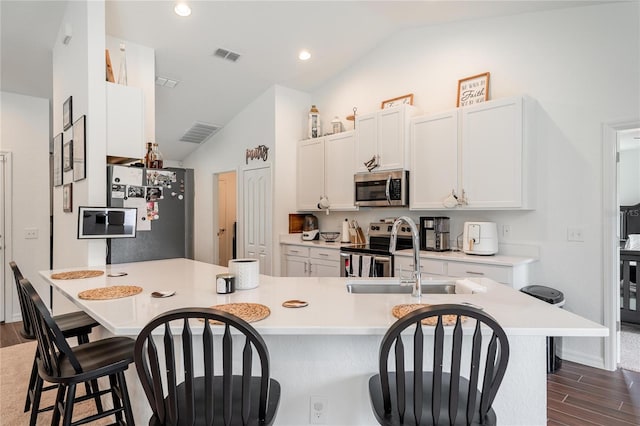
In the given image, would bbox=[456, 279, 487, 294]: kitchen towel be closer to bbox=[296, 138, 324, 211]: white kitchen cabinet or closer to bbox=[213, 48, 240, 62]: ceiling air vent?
bbox=[296, 138, 324, 211]: white kitchen cabinet

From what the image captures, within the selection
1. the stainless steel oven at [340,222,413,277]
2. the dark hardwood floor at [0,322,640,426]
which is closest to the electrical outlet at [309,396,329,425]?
the dark hardwood floor at [0,322,640,426]

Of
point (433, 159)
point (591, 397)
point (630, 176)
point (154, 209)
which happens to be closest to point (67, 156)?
point (154, 209)

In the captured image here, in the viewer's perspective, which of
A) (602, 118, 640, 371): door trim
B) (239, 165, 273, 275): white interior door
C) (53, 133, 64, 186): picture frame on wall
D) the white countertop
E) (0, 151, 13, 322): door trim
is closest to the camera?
the white countertop

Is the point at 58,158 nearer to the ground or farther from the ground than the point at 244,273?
farther from the ground

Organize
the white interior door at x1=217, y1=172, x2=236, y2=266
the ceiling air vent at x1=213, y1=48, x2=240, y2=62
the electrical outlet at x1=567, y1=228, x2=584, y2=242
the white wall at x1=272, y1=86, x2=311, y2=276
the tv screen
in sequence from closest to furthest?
the tv screen → the electrical outlet at x1=567, y1=228, x2=584, y2=242 → the ceiling air vent at x1=213, y1=48, x2=240, y2=62 → the white wall at x1=272, y1=86, x2=311, y2=276 → the white interior door at x1=217, y1=172, x2=236, y2=266

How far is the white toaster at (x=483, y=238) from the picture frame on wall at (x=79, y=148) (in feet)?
10.9

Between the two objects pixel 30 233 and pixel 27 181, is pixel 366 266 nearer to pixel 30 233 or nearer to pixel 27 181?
pixel 30 233

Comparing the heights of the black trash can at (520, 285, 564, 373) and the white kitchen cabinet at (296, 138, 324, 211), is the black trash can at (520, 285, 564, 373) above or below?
below

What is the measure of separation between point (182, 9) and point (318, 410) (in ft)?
11.6

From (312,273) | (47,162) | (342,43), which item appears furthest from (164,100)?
(312,273)

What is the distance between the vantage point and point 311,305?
1661 mm

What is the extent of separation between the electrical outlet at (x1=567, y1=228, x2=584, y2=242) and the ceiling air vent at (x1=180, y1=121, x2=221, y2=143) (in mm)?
4953

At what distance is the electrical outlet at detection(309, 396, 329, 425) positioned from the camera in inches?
64.8

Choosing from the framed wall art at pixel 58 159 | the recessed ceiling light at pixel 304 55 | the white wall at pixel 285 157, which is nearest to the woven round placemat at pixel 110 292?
the framed wall art at pixel 58 159
